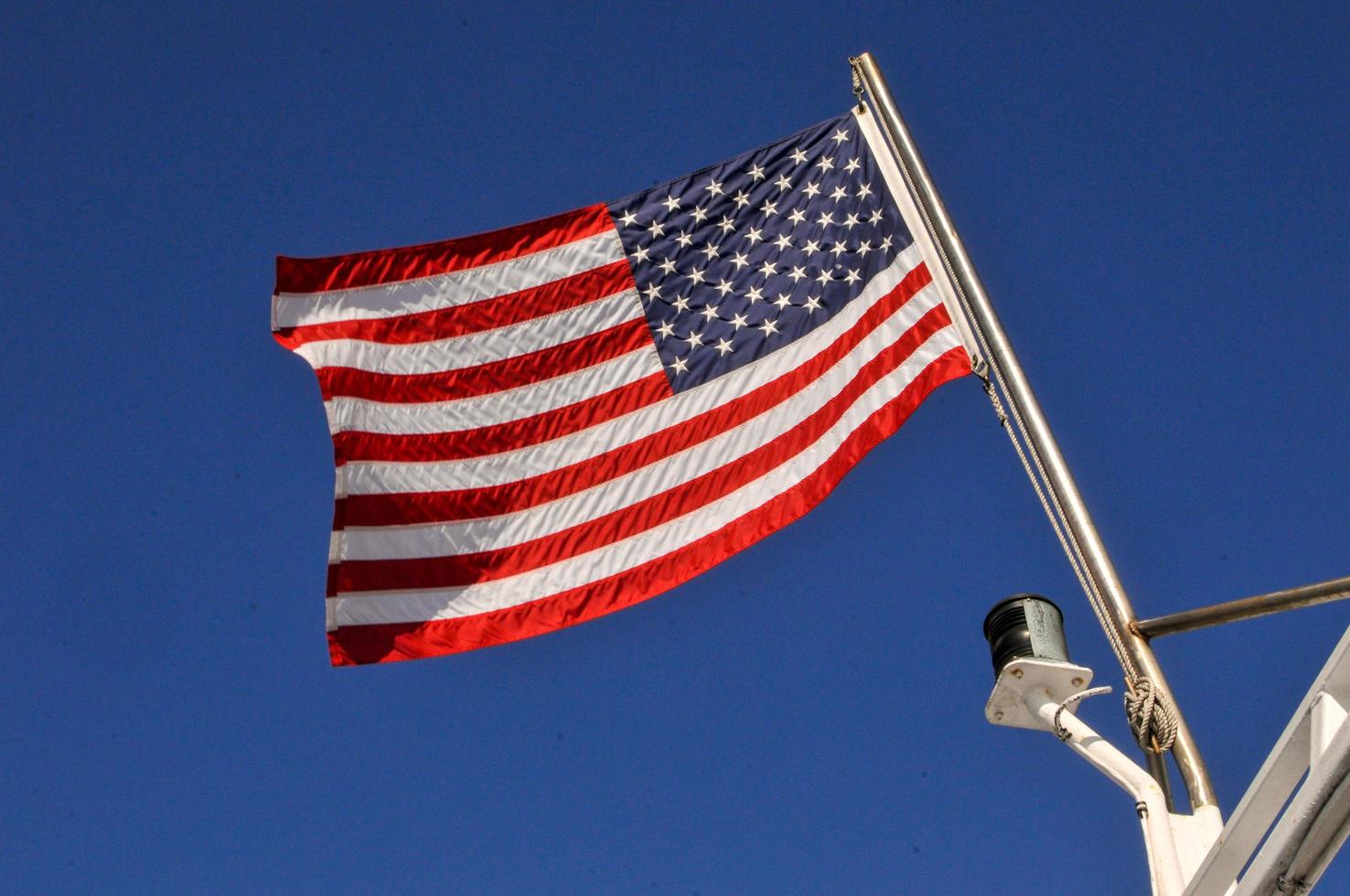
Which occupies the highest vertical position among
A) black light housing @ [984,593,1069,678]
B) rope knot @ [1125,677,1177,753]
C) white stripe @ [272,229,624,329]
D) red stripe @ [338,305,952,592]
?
white stripe @ [272,229,624,329]

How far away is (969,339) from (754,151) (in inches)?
105

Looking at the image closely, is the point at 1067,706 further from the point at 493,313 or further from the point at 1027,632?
the point at 493,313

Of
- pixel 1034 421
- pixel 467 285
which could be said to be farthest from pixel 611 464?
pixel 1034 421

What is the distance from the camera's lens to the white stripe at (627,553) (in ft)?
27.4

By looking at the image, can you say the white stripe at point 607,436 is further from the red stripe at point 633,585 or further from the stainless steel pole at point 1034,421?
the stainless steel pole at point 1034,421

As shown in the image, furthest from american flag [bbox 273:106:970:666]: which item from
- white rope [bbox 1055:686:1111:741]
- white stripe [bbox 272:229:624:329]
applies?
white rope [bbox 1055:686:1111:741]

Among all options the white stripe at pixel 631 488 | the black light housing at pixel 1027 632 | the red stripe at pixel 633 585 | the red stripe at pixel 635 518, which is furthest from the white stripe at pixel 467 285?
the black light housing at pixel 1027 632

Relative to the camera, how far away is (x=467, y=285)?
946cm

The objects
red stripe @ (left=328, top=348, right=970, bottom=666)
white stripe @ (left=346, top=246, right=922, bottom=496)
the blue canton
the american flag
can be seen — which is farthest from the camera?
the blue canton

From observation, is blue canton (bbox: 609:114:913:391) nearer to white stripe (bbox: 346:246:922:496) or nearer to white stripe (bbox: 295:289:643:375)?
white stripe (bbox: 346:246:922:496)

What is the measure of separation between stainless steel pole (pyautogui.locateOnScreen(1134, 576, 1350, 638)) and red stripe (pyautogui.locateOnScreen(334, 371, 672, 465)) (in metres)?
4.31

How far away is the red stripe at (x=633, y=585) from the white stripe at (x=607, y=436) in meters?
0.70

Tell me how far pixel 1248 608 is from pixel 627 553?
442 centimetres

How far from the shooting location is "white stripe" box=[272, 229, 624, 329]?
9383 mm
